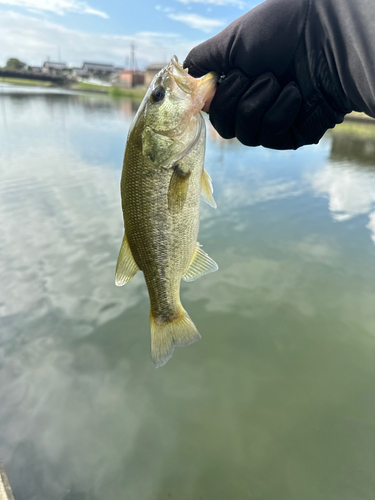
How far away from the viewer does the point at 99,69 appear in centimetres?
10731

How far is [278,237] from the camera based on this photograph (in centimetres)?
836

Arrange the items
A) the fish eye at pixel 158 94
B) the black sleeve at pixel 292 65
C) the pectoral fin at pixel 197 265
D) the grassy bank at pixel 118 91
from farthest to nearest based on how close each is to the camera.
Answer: the grassy bank at pixel 118 91 → the pectoral fin at pixel 197 265 → the fish eye at pixel 158 94 → the black sleeve at pixel 292 65

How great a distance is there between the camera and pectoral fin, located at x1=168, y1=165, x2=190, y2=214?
1.99 metres

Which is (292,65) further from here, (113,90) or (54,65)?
(54,65)

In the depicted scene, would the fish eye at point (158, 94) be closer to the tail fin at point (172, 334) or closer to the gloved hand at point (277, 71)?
the gloved hand at point (277, 71)

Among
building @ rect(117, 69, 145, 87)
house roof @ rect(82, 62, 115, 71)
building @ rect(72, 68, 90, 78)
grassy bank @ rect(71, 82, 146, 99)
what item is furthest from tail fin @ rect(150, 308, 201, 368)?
house roof @ rect(82, 62, 115, 71)

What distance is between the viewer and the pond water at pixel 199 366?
3.48 meters

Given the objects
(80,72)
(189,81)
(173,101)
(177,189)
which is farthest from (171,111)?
(80,72)

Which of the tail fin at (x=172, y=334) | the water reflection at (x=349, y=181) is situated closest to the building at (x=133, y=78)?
the water reflection at (x=349, y=181)

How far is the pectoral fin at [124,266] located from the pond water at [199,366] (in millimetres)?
2634

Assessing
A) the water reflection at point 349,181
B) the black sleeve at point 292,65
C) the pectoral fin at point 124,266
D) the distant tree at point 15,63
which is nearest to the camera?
the black sleeve at point 292,65

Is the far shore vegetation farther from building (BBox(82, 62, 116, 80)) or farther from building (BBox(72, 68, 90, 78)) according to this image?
building (BBox(82, 62, 116, 80))

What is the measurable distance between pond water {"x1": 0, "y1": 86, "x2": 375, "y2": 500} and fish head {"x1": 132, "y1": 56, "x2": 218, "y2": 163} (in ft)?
11.6

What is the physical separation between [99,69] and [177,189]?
127 meters
